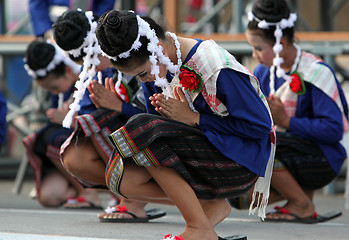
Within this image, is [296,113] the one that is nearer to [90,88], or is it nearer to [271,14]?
[271,14]

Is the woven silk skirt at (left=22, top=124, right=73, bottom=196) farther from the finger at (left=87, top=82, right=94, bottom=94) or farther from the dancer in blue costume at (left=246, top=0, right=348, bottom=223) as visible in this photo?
the dancer in blue costume at (left=246, top=0, right=348, bottom=223)

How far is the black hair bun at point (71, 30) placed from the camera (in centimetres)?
342

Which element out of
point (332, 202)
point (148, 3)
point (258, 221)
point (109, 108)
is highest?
point (109, 108)

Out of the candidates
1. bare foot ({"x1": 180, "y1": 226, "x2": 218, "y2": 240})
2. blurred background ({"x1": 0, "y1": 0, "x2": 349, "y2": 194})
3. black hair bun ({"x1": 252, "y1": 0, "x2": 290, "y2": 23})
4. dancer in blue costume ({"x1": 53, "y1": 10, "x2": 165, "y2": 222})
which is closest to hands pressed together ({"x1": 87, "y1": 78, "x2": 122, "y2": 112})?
dancer in blue costume ({"x1": 53, "y1": 10, "x2": 165, "y2": 222})

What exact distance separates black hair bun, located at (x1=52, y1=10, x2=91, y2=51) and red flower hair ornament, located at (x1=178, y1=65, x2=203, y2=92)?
2.98 ft

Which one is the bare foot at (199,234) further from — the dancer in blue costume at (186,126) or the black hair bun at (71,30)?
the black hair bun at (71,30)

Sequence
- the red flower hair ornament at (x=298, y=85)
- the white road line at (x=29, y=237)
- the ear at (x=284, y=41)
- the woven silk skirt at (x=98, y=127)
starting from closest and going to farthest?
the white road line at (x=29, y=237)
the woven silk skirt at (x=98, y=127)
the red flower hair ornament at (x=298, y=85)
the ear at (x=284, y=41)

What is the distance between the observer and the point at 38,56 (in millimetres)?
4359

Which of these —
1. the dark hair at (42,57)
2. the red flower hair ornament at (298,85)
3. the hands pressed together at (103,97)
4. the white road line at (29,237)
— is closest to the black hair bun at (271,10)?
the red flower hair ornament at (298,85)

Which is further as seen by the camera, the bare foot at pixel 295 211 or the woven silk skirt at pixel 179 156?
the bare foot at pixel 295 211

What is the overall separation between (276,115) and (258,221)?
54cm

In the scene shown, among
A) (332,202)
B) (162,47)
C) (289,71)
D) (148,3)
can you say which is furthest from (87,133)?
(148,3)

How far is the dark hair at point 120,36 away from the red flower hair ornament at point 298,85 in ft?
3.79

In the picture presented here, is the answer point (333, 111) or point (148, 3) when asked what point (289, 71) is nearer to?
point (333, 111)
